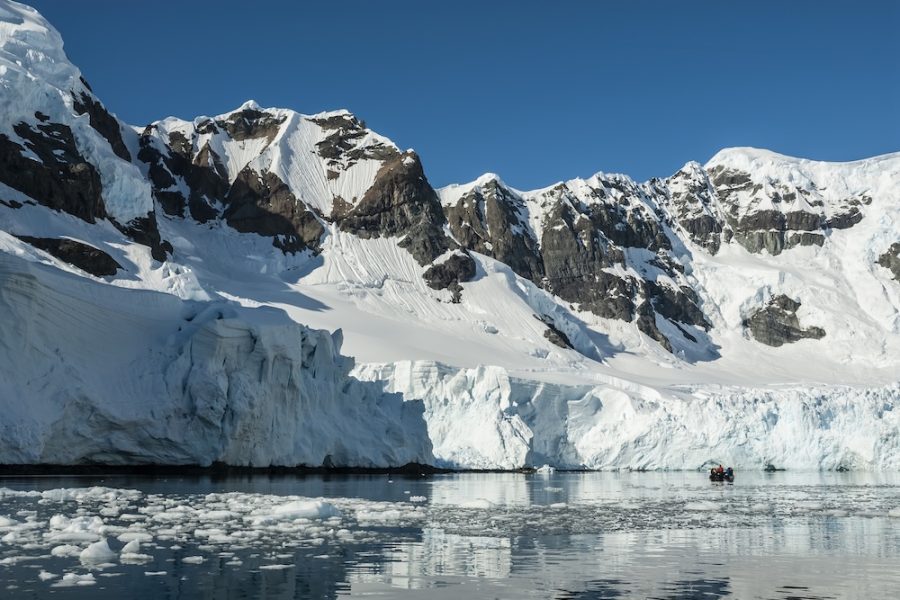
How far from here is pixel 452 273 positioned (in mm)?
119625

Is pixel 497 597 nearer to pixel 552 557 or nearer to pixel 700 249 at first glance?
pixel 552 557

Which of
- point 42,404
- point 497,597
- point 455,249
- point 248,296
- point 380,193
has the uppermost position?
point 380,193

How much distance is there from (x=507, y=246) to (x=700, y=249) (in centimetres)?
3631

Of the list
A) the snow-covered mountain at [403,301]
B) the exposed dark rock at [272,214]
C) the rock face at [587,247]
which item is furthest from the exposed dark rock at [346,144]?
the exposed dark rock at [272,214]

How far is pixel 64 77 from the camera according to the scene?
9238 centimetres

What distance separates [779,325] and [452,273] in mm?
49918

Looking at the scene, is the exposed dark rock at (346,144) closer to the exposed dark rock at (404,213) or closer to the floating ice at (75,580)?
the exposed dark rock at (404,213)

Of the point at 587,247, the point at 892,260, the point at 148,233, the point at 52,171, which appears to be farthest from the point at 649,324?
the point at 52,171

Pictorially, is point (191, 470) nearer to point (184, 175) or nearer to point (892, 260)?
point (184, 175)

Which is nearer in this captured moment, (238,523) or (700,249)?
(238,523)

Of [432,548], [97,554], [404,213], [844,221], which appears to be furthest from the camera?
[844,221]

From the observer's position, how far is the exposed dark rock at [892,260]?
468 feet

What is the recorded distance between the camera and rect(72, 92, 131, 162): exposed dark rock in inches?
3984

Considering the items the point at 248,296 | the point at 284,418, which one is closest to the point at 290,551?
the point at 284,418
